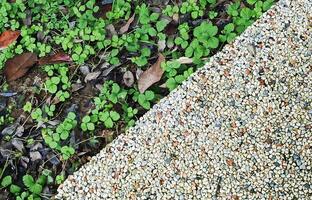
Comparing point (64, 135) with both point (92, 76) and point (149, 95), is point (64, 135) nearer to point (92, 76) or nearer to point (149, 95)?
point (92, 76)

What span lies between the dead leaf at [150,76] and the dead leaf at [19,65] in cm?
61

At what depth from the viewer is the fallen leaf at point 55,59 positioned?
2904 mm

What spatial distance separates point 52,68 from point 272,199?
1.33 metres

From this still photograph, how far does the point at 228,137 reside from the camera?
2555 millimetres

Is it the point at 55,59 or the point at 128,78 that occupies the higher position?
the point at 55,59

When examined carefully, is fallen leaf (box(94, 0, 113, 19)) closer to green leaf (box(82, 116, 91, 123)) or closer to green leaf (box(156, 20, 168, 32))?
green leaf (box(156, 20, 168, 32))

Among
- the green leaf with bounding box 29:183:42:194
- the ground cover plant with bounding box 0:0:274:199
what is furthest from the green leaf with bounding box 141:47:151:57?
the green leaf with bounding box 29:183:42:194

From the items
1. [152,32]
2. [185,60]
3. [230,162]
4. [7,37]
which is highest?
[7,37]

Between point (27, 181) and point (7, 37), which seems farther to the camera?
point (7, 37)

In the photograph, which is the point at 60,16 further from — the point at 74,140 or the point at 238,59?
the point at 238,59

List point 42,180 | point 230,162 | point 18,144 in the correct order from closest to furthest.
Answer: point 230,162
point 42,180
point 18,144

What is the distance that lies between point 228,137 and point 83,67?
88cm

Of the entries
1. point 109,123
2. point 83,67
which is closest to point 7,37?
point 83,67

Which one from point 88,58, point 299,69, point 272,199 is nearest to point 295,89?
point 299,69
